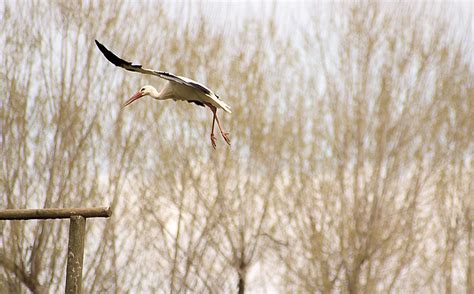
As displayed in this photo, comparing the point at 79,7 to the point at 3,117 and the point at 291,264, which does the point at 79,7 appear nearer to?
the point at 3,117

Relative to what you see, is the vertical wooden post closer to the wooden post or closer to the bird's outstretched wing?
the wooden post

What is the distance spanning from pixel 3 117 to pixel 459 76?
23.2ft

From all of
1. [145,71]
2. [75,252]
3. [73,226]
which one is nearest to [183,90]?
[145,71]

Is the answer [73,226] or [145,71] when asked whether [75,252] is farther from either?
[145,71]

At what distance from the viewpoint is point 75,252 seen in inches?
305

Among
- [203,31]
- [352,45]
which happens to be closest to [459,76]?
[352,45]

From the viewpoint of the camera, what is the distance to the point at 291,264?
1623 cm

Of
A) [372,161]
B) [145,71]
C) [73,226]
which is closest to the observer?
[145,71]

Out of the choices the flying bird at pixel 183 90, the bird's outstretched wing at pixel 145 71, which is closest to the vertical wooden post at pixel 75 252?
the flying bird at pixel 183 90

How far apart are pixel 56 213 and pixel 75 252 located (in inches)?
11.6

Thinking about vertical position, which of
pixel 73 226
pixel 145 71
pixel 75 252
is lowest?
pixel 75 252

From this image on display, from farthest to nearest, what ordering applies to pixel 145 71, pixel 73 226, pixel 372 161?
1. pixel 372 161
2. pixel 73 226
3. pixel 145 71

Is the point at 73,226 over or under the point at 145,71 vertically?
under

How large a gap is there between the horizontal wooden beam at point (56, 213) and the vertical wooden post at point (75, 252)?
0.14 ft
